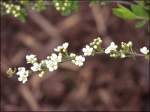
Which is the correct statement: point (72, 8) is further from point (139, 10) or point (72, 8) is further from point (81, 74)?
point (81, 74)

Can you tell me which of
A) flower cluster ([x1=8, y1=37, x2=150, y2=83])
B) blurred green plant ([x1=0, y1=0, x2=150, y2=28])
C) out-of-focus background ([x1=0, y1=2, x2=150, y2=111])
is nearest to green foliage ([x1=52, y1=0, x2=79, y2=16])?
blurred green plant ([x1=0, y1=0, x2=150, y2=28])

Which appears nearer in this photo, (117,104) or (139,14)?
(139,14)

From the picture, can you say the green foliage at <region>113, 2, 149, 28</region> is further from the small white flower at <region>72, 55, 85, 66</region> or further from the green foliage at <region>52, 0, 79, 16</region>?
the small white flower at <region>72, 55, 85, 66</region>

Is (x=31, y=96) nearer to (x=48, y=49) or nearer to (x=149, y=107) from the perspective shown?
(x=48, y=49)

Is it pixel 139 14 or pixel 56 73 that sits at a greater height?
pixel 139 14

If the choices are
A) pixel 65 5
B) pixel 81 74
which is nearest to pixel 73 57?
pixel 65 5

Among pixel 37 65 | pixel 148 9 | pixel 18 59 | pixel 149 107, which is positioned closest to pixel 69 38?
pixel 18 59

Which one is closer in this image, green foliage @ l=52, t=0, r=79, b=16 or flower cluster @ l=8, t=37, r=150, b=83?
flower cluster @ l=8, t=37, r=150, b=83
